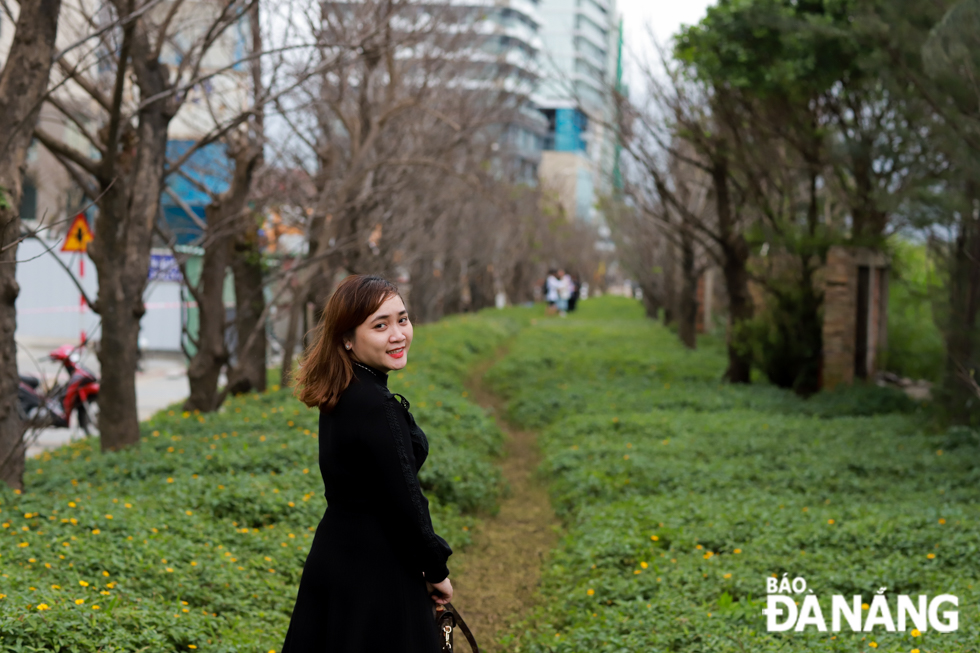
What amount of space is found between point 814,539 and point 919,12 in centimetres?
513

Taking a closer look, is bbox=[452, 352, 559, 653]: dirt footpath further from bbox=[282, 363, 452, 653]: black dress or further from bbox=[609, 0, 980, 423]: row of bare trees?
bbox=[609, 0, 980, 423]: row of bare trees

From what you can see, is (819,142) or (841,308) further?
(819,142)

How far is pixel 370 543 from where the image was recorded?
2.89 m

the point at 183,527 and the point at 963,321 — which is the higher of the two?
the point at 963,321

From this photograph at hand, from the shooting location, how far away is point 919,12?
8.50 meters

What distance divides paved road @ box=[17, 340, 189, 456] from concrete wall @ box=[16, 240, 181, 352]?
394mm

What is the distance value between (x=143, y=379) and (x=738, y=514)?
14.2 m

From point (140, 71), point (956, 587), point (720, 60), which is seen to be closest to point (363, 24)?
point (140, 71)

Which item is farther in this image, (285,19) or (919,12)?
(285,19)

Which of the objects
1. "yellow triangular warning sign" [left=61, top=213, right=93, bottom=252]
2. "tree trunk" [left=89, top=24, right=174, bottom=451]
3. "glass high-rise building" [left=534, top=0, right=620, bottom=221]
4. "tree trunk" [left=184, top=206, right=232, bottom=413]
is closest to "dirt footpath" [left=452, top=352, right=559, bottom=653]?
"tree trunk" [left=89, top=24, right=174, bottom=451]

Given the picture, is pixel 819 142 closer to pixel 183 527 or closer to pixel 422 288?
pixel 183 527

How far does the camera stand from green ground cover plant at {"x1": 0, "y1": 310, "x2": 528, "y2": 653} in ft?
13.6

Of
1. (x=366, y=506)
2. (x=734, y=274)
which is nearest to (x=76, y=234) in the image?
(x=366, y=506)

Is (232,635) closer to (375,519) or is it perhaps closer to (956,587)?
(375,519)
